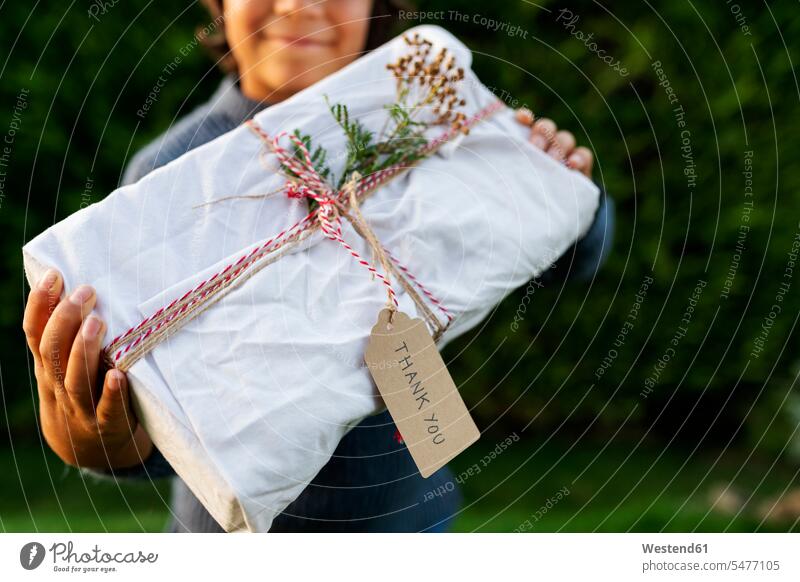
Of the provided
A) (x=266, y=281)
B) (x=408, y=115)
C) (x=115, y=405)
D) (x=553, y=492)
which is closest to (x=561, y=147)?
(x=408, y=115)

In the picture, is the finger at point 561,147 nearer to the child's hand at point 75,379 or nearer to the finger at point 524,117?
the finger at point 524,117

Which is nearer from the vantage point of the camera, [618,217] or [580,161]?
[580,161]

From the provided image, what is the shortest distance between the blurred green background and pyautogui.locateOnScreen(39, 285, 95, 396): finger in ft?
3.59

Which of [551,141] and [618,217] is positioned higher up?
[551,141]

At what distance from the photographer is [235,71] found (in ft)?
3.76

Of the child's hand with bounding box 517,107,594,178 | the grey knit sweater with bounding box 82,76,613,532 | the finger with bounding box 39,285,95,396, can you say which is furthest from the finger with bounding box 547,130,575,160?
the finger with bounding box 39,285,95,396

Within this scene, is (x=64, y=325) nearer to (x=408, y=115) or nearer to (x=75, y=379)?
(x=75, y=379)

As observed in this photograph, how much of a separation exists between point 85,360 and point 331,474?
0.37 meters

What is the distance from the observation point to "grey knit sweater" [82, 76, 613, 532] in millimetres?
1018

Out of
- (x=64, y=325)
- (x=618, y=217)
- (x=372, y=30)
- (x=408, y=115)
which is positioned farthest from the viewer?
(x=618, y=217)

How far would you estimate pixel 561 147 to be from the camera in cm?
107

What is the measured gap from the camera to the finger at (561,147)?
106 centimetres
